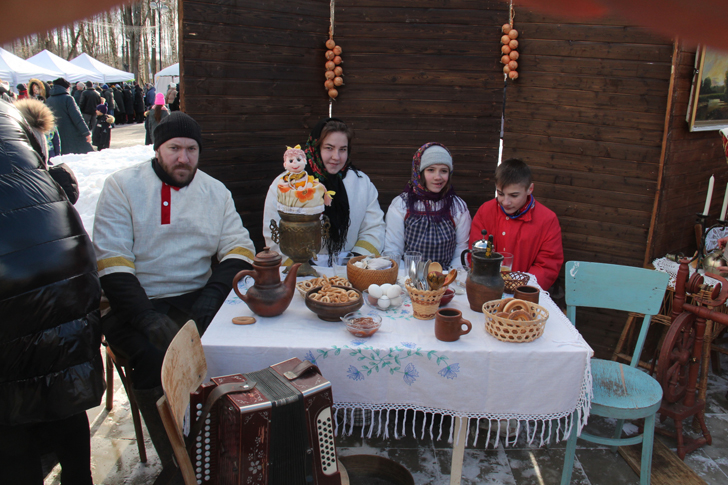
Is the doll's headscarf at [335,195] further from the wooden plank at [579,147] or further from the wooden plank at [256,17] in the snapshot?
the wooden plank at [579,147]

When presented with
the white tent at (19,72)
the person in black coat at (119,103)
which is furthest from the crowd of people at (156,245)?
the person in black coat at (119,103)

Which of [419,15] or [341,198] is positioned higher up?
[419,15]

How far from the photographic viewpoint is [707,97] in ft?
10.8

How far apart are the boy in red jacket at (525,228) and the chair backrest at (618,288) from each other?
0.85 ft

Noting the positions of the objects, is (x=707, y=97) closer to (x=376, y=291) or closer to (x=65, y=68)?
(x=376, y=291)

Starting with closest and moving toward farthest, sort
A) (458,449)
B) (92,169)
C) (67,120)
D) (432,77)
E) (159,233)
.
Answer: (458,449)
(159,233)
(432,77)
(92,169)
(67,120)

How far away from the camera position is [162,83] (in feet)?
58.7

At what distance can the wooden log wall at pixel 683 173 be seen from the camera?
3.30m

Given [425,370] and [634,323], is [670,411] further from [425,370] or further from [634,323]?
[425,370]

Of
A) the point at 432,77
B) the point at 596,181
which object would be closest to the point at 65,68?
the point at 432,77

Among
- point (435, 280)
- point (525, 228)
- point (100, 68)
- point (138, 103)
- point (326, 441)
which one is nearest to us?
point (326, 441)

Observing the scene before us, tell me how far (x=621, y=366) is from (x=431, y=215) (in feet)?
4.63

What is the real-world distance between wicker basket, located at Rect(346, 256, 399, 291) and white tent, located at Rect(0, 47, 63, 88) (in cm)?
1591

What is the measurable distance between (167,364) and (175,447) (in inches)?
10.5
